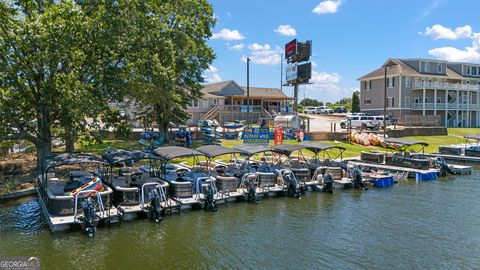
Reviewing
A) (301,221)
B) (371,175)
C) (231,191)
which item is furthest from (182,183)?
(371,175)

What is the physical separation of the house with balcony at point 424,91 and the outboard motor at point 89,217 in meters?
58.3

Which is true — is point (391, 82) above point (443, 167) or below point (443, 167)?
above

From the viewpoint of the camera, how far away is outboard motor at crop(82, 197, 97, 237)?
52.2 feet

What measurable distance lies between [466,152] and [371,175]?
21.2m

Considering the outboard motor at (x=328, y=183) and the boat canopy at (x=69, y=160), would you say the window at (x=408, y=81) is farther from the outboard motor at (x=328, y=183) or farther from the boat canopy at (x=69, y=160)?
the boat canopy at (x=69, y=160)

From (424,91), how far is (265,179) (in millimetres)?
52600

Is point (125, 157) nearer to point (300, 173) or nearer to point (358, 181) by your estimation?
point (300, 173)

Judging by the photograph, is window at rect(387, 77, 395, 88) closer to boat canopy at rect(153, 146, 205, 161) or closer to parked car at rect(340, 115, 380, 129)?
parked car at rect(340, 115, 380, 129)

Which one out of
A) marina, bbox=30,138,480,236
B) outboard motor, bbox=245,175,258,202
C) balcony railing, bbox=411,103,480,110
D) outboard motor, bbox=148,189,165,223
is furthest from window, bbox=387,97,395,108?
outboard motor, bbox=148,189,165,223

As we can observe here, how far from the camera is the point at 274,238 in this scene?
636 inches

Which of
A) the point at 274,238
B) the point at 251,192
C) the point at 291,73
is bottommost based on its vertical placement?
the point at 274,238

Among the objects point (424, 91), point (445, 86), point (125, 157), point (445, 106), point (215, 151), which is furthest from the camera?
point (445, 86)

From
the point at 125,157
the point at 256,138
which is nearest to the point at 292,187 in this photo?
the point at 256,138

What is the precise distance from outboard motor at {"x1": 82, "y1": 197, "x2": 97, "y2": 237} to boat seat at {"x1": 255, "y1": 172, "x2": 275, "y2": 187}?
34.8 feet
